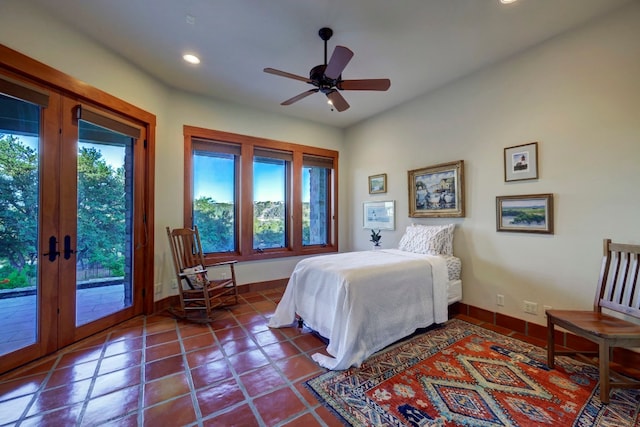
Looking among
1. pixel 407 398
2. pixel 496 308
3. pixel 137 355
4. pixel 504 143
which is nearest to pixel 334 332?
pixel 407 398

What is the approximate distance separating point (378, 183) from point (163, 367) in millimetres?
3782

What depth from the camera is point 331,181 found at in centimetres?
518

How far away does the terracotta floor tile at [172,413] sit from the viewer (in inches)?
60.7

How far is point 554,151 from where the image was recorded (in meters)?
2.53

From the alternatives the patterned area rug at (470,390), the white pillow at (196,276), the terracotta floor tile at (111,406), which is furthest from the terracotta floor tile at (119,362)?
the patterned area rug at (470,390)

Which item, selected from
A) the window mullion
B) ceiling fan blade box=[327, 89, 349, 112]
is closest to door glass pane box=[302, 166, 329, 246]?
A: the window mullion

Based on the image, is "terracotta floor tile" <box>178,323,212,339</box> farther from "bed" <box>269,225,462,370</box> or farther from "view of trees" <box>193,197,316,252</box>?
"view of trees" <box>193,197,316,252</box>

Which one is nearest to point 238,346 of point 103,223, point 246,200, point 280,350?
point 280,350

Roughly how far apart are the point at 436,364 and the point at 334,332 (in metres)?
0.89

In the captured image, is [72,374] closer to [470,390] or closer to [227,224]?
[227,224]

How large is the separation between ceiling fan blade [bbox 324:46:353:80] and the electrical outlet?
300 cm

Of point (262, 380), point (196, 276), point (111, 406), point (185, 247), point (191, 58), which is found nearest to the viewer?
point (111, 406)

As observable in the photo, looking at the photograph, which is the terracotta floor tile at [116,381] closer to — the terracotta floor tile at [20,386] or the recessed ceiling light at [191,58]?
the terracotta floor tile at [20,386]

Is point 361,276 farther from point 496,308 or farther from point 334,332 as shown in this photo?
point 496,308
